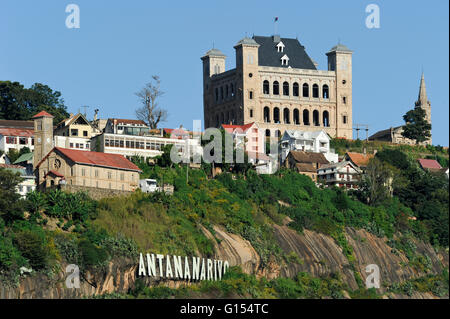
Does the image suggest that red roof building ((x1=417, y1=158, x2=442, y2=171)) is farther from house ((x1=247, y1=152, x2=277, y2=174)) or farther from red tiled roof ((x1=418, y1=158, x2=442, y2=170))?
house ((x1=247, y1=152, x2=277, y2=174))

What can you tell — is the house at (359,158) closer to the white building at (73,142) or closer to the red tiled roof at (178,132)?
the red tiled roof at (178,132)

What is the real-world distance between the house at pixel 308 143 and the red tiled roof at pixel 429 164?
11931mm

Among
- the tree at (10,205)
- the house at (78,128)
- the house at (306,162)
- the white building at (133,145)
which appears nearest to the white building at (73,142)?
the white building at (133,145)

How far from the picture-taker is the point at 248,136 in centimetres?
18750

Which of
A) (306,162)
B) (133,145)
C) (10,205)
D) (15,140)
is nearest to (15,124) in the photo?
(15,140)

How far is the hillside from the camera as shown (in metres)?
135

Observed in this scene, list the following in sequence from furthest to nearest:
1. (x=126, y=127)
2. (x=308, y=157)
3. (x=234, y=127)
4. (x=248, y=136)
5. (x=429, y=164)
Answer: (x=429, y=164) → (x=234, y=127) → (x=248, y=136) → (x=308, y=157) → (x=126, y=127)

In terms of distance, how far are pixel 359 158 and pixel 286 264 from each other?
125 feet

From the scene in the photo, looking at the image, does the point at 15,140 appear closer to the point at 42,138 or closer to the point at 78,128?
the point at 78,128

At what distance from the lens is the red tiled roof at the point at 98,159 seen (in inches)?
5960

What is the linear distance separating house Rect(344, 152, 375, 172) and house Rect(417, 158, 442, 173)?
749 cm

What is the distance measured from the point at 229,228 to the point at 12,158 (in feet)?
98.5
